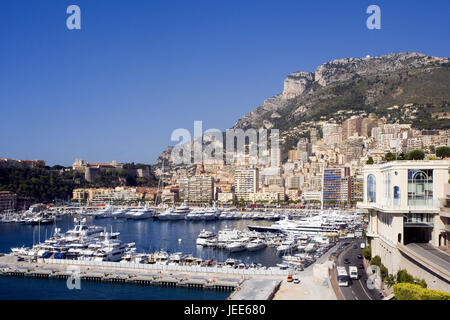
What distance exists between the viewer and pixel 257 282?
1554 centimetres

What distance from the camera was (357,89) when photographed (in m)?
94.6

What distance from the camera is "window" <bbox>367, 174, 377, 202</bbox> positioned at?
14531mm

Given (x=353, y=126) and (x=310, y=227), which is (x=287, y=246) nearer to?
(x=310, y=227)

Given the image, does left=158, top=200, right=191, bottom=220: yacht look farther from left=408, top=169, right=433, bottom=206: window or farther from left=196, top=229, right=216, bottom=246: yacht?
left=408, top=169, right=433, bottom=206: window

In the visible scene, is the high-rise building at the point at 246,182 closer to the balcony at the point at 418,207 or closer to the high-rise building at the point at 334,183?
the high-rise building at the point at 334,183

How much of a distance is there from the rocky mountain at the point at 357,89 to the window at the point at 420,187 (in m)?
62.6

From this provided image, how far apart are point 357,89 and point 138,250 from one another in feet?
248

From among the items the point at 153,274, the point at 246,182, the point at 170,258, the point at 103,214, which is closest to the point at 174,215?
the point at 103,214

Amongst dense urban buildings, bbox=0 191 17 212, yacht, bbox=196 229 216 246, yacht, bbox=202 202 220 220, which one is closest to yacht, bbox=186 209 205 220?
yacht, bbox=202 202 220 220

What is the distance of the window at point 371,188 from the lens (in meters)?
14.5

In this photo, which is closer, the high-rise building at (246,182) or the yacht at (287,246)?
the yacht at (287,246)

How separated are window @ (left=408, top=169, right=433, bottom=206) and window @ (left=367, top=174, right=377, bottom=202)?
8.12 ft

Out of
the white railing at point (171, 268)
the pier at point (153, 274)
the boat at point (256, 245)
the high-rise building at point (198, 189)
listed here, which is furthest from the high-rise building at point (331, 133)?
the pier at point (153, 274)
